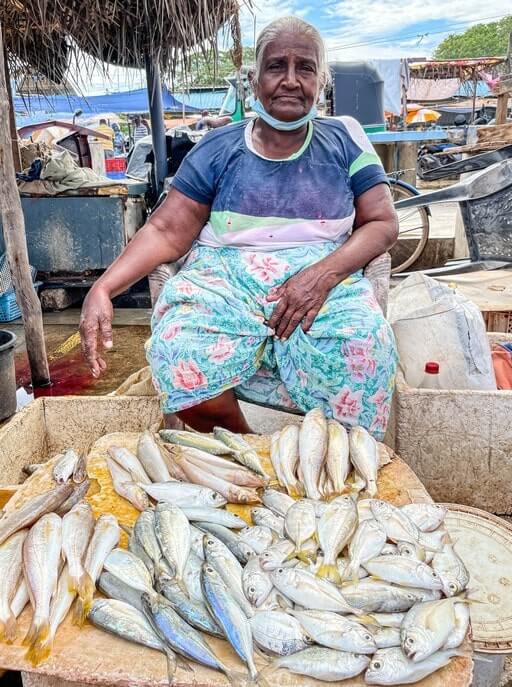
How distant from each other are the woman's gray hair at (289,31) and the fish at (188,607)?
225 cm

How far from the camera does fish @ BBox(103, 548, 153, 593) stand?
1518mm

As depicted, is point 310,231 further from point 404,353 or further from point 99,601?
point 99,601

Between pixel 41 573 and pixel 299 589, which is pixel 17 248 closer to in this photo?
pixel 41 573

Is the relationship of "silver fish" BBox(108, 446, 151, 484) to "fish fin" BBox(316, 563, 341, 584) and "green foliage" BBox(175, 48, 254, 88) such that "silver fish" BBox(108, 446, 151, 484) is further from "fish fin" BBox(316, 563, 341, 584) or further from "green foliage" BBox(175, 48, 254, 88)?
"green foliage" BBox(175, 48, 254, 88)

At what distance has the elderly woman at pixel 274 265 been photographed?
8.30 feet

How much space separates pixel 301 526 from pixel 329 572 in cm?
15

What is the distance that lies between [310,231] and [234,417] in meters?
0.94

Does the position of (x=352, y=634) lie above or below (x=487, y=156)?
below

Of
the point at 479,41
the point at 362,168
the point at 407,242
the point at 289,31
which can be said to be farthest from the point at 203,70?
the point at 479,41

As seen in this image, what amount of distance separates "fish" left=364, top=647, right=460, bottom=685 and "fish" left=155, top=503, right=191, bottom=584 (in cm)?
52

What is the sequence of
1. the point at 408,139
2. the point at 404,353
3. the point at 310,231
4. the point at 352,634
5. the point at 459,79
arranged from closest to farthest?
the point at 352,634
the point at 310,231
the point at 404,353
the point at 408,139
the point at 459,79

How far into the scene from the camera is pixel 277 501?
1868mm

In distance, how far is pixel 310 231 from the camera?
9.11 ft

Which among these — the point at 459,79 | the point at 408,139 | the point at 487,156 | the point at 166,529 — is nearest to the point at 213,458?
the point at 166,529
